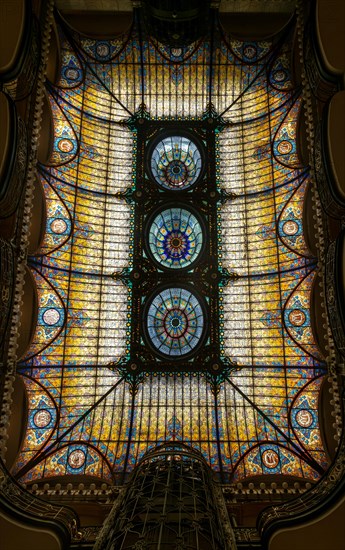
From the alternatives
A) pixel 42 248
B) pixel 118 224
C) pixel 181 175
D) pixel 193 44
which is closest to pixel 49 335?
pixel 42 248

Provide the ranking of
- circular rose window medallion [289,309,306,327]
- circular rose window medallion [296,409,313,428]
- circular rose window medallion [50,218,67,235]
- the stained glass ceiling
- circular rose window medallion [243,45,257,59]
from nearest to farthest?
1. circular rose window medallion [296,409,313,428]
2. the stained glass ceiling
3. circular rose window medallion [289,309,306,327]
4. circular rose window medallion [50,218,67,235]
5. circular rose window medallion [243,45,257,59]

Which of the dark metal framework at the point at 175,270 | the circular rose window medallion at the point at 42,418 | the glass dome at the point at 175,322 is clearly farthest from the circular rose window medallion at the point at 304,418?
the circular rose window medallion at the point at 42,418

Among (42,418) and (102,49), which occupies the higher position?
(102,49)

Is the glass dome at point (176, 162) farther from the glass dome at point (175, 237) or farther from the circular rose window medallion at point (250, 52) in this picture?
the circular rose window medallion at point (250, 52)

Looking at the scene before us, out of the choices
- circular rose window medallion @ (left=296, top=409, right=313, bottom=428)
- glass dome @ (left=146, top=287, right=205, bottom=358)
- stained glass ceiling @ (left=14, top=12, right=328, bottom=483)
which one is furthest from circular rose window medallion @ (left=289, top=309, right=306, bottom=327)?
glass dome @ (left=146, top=287, right=205, bottom=358)

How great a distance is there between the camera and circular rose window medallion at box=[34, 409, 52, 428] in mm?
15453

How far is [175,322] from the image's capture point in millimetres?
17188

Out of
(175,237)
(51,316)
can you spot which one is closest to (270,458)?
(175,237)

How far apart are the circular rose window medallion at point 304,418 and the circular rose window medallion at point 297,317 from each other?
2.87 m

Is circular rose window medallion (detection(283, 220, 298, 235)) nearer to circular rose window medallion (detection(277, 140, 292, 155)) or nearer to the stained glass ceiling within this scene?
the stained glass ceiling

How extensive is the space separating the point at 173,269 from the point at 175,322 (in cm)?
195

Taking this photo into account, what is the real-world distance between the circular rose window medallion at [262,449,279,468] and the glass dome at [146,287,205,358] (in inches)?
166

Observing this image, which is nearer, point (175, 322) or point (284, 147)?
point (284, 147)

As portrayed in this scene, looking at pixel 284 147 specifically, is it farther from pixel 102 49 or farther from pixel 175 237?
pixel 102 49
